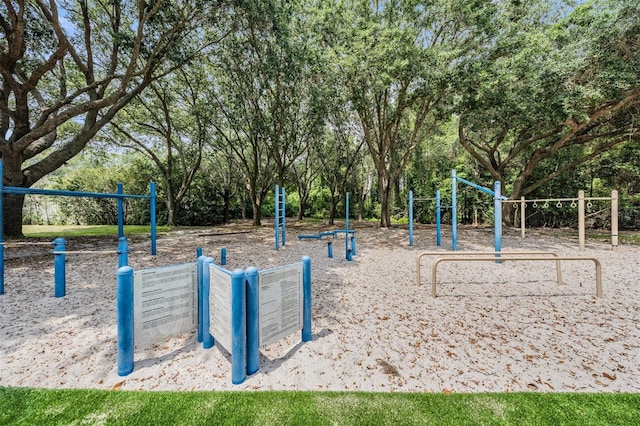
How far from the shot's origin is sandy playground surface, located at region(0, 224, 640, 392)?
2262 millimetres

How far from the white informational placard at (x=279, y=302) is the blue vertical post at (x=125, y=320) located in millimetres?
1110

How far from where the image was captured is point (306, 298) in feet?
9.35

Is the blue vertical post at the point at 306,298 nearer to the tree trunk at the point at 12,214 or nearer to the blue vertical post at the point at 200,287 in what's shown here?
the blue vertical post at the point at 200,287

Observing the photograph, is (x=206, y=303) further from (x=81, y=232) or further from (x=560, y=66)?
(x=81, y=232)

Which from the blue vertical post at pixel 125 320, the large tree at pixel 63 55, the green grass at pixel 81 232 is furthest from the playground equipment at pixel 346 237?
the green grass at pixel 81 232

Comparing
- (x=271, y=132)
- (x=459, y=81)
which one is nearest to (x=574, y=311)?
(x=459, y=81)

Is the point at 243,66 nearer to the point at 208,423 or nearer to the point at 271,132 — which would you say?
the point at 271,132

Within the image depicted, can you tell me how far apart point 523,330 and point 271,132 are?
13381 mm

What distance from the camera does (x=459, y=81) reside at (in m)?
8.78

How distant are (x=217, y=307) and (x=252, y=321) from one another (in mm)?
464

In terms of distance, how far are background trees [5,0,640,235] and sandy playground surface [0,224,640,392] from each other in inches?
239

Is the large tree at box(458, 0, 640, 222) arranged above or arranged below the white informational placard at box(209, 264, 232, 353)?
above

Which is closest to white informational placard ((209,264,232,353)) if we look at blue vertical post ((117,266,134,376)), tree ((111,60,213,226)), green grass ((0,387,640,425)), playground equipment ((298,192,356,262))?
green grass ((0,387,640,425))

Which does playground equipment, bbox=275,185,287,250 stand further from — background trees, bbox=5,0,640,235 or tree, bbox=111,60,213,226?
tree, bbox=111,60,213,226
